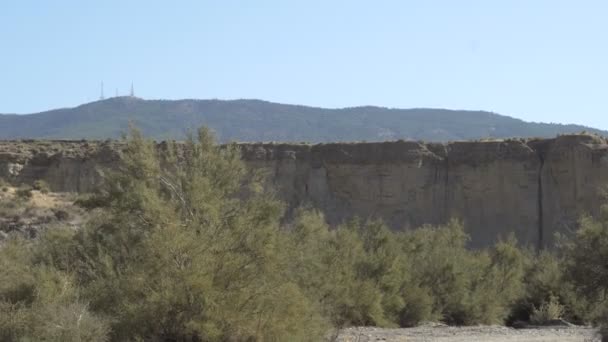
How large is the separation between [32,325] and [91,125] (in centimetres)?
13532

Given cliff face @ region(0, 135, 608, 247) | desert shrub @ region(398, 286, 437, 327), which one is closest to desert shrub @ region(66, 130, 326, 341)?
desert shrub @ region(398, 286, 437, 327)

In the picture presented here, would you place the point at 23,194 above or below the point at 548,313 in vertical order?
above

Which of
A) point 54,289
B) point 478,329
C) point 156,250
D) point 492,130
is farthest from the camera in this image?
point 492,130

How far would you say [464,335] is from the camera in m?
27.7

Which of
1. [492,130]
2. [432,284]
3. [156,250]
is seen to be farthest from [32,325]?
[492,130]

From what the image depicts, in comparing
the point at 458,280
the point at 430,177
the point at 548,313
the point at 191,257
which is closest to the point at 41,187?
the point at 430,177

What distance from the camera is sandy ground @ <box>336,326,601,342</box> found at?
24.2 metres

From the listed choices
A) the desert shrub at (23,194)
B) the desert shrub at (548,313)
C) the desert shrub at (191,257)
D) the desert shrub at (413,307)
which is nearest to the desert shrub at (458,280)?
the desert shrub at (413,307)

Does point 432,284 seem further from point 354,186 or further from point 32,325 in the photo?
point 354,186

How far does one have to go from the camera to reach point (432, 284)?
115 feet

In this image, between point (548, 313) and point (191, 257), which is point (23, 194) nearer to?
point (548, 313)

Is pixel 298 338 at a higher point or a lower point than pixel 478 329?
higher

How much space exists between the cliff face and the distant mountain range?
238ft

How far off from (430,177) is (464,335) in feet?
106
